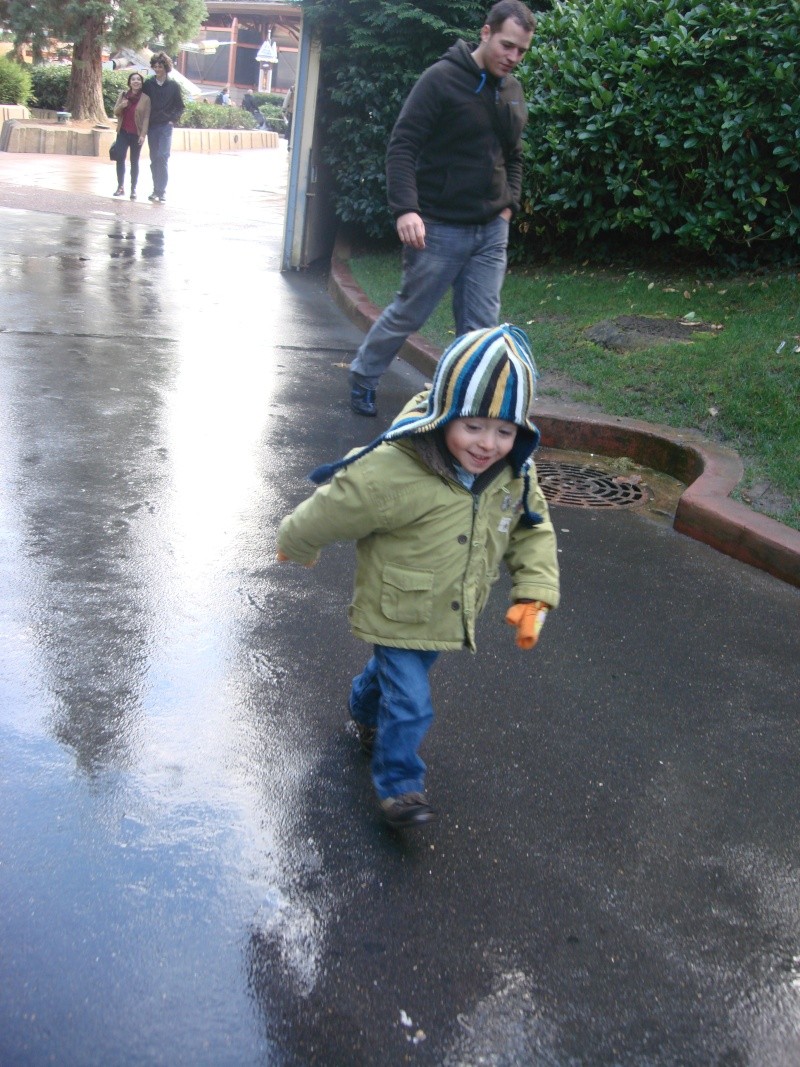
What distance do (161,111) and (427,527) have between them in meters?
15.4

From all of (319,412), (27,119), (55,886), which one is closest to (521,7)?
(319,412)

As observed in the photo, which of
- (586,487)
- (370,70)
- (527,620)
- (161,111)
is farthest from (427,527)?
(161,111)

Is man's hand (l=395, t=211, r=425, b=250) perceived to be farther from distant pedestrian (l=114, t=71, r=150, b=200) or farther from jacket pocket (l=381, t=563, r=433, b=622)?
distant pedestrian (l=114, t=71, r=150, b=200)

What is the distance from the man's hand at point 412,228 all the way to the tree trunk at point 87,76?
26.0m

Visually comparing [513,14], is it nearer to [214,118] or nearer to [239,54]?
[214,118]

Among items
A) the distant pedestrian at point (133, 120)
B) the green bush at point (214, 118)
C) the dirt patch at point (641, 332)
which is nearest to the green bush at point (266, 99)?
the green bush at point (214, 118)

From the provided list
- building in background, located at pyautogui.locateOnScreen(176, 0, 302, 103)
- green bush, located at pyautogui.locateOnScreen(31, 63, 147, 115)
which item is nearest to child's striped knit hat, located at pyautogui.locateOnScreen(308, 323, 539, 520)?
green bush, located at pyautogui.locateOnScreen(31, 63, 147, 115)

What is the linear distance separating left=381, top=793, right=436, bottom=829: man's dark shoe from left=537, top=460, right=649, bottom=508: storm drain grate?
2.83m

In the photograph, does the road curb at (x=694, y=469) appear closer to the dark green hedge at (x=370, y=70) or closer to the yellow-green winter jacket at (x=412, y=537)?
the yellow-green winter jacket at (x=412, y=537)

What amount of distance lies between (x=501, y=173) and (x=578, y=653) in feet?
10.6

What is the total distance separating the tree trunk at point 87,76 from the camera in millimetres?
28500

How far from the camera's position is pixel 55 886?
8.43 feet

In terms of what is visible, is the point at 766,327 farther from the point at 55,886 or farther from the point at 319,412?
the point at 55,886

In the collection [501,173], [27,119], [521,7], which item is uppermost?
[521,7]
